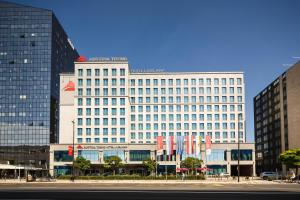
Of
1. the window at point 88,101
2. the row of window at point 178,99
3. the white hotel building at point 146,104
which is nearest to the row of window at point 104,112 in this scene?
the white hotel building at point 146,104

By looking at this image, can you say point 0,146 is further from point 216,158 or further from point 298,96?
point 298,96

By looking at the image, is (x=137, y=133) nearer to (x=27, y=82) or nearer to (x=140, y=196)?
(x=27, y=82)

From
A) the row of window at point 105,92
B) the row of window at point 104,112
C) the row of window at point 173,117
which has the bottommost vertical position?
the row of window at point 173,117

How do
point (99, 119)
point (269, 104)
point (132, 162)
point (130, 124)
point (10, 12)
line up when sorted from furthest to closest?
point (10, 12)
point (269, 104)
point (130, 124)
point (99, 119)
point (132, 162)

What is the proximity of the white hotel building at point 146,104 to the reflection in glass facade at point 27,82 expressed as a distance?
35873mm

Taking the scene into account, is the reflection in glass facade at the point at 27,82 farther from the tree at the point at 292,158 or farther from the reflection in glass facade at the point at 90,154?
the tree at the point at 292,158

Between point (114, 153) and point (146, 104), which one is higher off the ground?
point (146, 104)

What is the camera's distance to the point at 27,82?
17062 cm

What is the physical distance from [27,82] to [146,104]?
61.6 metres

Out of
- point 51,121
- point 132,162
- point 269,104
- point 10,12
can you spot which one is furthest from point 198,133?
point 10,12

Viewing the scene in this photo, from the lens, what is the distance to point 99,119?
432 feet

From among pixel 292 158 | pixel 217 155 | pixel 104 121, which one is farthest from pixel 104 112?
pixel 292 158

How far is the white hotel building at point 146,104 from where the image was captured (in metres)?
132

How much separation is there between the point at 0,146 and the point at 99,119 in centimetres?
5878
